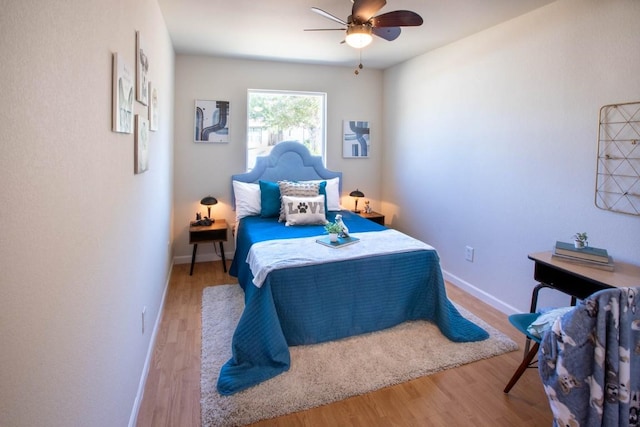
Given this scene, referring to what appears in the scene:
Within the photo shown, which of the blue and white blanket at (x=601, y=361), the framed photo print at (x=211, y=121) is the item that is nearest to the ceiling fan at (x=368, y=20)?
the blue and white blanket at (x=601, y=361)

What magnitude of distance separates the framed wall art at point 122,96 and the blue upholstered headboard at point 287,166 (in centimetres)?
255

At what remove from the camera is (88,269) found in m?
1.13

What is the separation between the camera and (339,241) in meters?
2.82

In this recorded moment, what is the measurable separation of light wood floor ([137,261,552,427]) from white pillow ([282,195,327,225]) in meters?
1.46

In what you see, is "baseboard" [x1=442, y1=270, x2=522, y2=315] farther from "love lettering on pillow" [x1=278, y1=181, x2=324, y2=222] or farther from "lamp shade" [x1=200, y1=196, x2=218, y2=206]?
"lamp shade" [x1=200, y1=196, x2=218, y2=206]

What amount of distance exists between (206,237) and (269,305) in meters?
1.94

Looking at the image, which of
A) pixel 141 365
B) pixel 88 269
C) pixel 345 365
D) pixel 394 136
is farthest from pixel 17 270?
pixel 394 136

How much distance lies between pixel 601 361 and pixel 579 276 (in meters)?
0.82

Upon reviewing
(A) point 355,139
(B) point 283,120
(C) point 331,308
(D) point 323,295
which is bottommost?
(C) point 331,308

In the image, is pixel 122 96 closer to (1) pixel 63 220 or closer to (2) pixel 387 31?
(1) pixel 63 220

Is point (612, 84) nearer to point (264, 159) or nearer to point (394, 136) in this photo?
Result: point (394, 136)

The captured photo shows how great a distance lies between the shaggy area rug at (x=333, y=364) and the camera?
194cm

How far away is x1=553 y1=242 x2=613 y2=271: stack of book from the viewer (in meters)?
2.11

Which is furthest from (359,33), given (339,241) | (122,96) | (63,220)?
(63,220)
